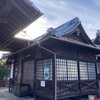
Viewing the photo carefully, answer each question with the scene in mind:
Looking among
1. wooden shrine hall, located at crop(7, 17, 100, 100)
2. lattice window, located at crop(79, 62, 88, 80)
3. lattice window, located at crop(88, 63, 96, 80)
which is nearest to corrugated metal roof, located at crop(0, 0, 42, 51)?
wooden shrine hall, located at crop(7, 17, 100, 100)

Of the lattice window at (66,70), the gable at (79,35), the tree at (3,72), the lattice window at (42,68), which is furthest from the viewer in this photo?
the tree at (3,72)

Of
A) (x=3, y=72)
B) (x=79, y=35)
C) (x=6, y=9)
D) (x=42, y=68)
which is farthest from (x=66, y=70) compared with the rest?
(x=3, y=72)

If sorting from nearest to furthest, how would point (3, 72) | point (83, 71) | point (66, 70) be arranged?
point (66, 70) → point (83, 71) → point (3, 72)

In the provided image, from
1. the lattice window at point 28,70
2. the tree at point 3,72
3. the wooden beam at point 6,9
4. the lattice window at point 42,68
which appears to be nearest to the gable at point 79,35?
the lattice window at point 42,68

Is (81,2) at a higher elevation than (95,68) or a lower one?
higher

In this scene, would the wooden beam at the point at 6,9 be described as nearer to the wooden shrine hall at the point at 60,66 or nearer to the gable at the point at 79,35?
the wooden shrine hall at the point at 60,66

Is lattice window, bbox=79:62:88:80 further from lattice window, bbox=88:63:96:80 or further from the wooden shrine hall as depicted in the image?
lattice window, bbox=88:63:96:80

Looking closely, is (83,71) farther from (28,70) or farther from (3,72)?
(3,72)

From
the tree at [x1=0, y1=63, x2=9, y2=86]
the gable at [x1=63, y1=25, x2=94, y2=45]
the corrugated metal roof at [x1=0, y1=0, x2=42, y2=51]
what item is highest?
the gable at [x1=63, y1=25, x2=94, y2=45]

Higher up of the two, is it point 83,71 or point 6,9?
point 6,9

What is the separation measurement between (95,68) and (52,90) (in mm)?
5286

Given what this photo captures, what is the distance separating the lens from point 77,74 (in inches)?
371

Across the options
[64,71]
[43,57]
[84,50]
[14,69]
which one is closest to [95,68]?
[84,50]

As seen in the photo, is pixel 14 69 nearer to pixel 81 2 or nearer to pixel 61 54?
pixel 61 54
